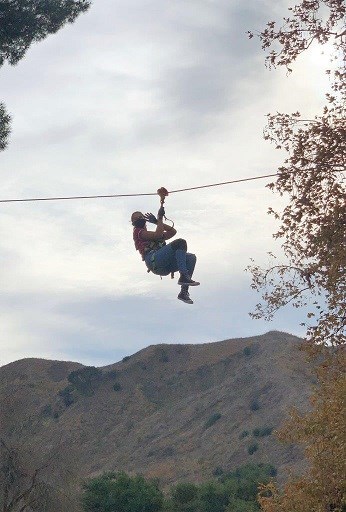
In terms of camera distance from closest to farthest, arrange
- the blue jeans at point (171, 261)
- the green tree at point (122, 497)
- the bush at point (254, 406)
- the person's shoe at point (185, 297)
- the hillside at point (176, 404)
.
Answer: the blue jeans at point (171, 261) → the person's shoe at point (185, 297) → the green tree at point (122, 497) → the hillside at point (176, 404) → the bush at point (254, 406)

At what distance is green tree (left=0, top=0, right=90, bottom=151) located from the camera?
24500mm

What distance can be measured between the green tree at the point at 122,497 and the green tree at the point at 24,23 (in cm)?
3887

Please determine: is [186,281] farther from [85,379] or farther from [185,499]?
[85,379]

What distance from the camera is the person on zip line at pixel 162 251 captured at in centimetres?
1400

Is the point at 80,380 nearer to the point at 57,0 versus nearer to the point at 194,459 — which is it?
the point at 194,459

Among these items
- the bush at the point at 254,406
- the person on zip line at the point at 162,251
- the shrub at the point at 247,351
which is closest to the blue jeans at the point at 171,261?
the person on zip line at the point at 162,251

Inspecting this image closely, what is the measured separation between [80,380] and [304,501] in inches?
3925

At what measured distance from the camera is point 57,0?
25.2 m

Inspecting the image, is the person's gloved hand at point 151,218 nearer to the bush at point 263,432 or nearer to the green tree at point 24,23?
the green tree at point 24,23

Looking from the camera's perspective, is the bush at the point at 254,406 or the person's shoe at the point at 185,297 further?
the bush at the point at 254,406

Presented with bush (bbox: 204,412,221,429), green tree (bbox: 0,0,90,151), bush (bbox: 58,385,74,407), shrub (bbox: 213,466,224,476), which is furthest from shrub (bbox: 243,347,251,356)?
green tree (bbox: 0,0,90,151)

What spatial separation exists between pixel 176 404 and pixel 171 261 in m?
93.7

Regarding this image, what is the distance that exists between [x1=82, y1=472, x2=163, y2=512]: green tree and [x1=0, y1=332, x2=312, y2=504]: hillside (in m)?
11.2

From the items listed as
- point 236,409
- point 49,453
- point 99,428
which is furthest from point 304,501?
point 99,428
